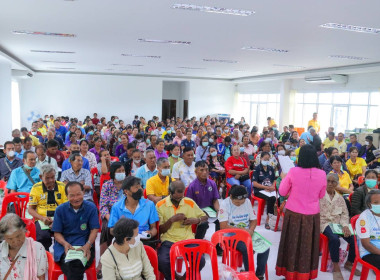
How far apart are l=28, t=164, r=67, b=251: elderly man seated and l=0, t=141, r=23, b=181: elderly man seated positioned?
203cm

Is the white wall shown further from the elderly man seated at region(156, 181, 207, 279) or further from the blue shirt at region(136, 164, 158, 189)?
the elderly man seated at region(156, 181, 207, 279)

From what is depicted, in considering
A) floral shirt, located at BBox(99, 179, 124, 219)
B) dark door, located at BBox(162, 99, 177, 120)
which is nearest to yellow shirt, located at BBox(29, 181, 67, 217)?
floral shirt, located at BBox(99, 179, 124, 219)

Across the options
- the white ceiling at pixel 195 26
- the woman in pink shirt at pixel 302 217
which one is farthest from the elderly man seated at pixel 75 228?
the white ceiling at pixel 195 26

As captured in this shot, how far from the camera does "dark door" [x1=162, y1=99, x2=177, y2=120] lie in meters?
19.9

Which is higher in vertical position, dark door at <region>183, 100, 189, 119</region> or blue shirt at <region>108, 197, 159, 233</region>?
dark door at <region>183, 100, 189, 119</region>

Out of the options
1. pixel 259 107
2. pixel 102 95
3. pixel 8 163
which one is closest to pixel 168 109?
pixel 102 95

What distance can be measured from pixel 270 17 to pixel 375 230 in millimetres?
3139

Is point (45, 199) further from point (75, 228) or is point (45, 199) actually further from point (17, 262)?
point (17, 262)

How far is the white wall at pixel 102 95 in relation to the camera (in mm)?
16766

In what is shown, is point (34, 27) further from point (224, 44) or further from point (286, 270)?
point (286, 270)

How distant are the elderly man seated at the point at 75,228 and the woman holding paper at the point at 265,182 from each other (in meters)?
2.94

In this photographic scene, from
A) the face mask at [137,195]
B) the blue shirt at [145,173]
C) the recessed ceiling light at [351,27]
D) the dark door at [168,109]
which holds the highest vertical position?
the recessed ceiling light at [351,27]

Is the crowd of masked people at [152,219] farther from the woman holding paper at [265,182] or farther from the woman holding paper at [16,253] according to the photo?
the woman holding paper at [265,182]

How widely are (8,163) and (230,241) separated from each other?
13.0ft
